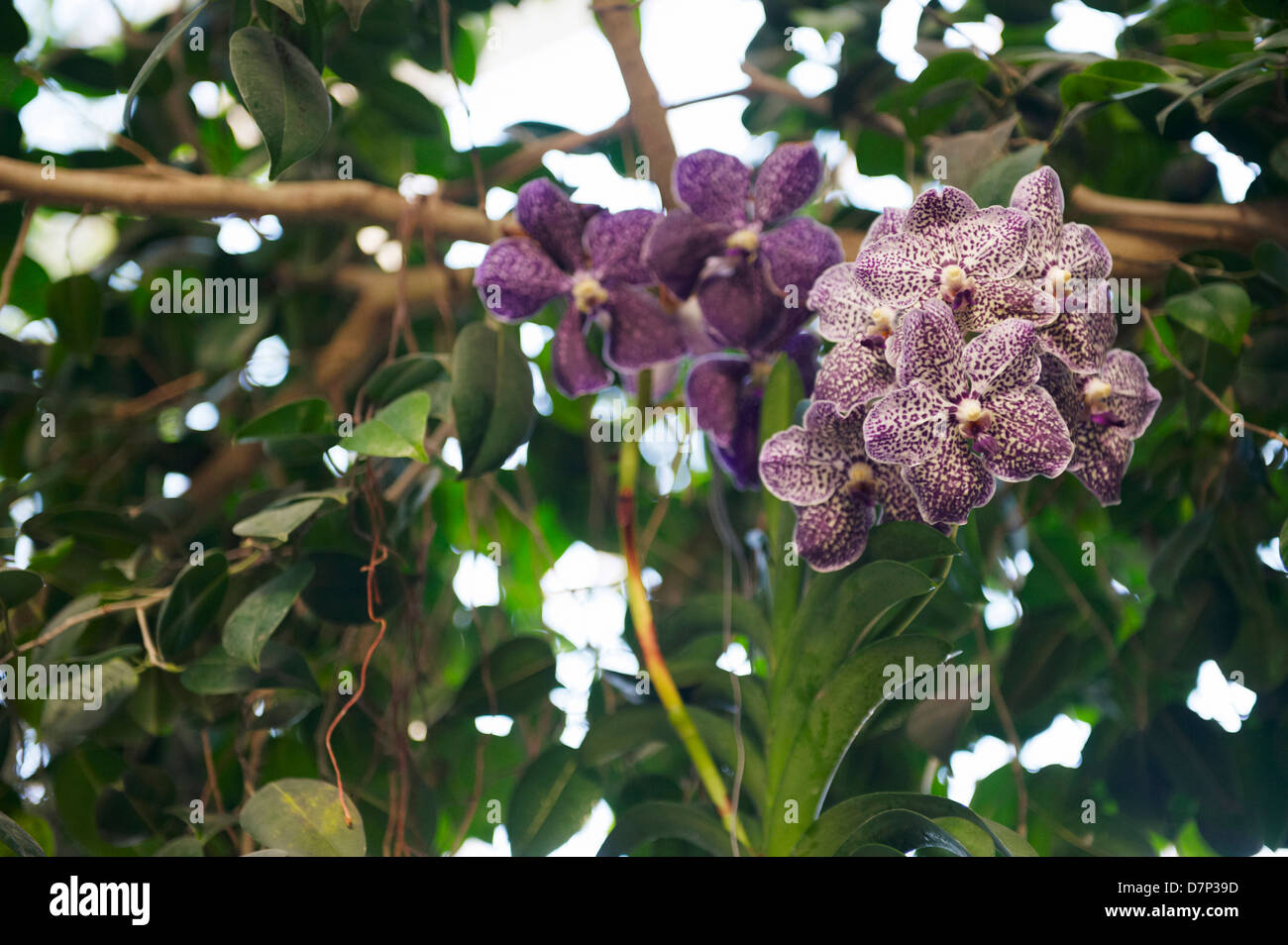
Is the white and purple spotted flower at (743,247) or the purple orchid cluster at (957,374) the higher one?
the white and purple spotted flower at (743,247)

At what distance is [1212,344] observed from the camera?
69 cm

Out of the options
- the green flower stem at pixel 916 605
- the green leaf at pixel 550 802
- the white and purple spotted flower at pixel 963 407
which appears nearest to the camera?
the white and purple spotted flower at pixel 963 407

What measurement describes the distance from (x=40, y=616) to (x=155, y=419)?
288 mm

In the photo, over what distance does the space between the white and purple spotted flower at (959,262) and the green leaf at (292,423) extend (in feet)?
1.43

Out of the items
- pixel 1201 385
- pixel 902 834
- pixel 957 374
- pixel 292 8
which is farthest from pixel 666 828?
pixel 292 8

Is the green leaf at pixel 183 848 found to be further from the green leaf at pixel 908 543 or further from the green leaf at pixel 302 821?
the green leaf at pixel 908 543

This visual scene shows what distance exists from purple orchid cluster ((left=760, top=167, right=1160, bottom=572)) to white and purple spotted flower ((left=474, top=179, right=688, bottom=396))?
17cm

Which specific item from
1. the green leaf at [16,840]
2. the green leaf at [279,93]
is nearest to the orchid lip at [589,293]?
the green leaf at [279,93]

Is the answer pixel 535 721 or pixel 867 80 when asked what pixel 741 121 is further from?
pixel 535 721

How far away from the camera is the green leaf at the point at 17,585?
703 millimetres

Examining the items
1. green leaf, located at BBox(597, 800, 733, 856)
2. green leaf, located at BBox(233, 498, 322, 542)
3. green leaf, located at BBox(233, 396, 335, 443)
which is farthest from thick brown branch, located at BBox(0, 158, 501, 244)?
green leaf, located at BBox(597, 800, 733, 856)

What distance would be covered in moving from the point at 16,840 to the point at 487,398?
17.2 inches

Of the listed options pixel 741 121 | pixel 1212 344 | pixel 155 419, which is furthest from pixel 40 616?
pixel 1212 344

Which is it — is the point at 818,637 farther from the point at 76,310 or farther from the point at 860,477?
the point at 76,310
